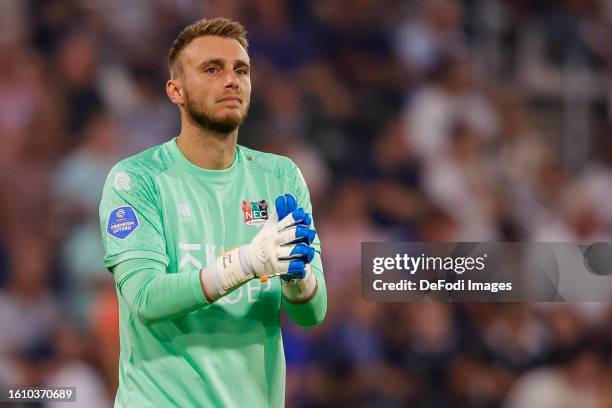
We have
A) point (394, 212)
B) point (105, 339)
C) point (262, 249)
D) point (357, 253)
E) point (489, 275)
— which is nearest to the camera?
point (262, 249)

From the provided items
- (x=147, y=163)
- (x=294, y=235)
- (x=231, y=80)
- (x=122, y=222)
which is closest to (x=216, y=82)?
(x=231, y=80)

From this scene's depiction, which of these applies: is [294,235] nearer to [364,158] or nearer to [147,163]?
[147,163]

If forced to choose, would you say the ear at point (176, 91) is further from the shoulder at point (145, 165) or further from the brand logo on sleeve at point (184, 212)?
the brand logo on sleeve at point (184, 212)

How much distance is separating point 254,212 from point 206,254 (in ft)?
0.64

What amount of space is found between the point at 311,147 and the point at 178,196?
321cm

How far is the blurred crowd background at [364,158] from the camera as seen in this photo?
540cm

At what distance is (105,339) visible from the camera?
510 centimetres

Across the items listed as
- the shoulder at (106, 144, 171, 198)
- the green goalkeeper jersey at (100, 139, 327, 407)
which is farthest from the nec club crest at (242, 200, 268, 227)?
the shoulder at (106, 144, 171, 198)

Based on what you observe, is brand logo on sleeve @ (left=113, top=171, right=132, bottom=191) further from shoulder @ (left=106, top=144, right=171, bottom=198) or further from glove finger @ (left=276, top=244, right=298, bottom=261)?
glove finger @ (left=276, top=244, right=298, bottom=261)

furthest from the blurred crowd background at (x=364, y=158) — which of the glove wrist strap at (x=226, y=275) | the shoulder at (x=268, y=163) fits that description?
the glove wrist strap at (x=226, y=275)

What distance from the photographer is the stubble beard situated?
2799 mm

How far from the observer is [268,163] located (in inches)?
118

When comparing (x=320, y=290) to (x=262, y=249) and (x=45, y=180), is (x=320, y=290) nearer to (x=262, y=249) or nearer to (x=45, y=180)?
(x=262, y=249)

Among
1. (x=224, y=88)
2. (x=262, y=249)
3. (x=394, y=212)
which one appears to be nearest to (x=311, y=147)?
(x=394, y=212)
